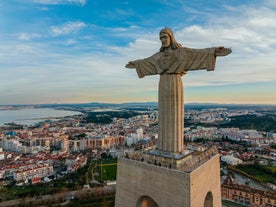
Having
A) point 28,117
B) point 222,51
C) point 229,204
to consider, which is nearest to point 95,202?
Answer: point 229,204

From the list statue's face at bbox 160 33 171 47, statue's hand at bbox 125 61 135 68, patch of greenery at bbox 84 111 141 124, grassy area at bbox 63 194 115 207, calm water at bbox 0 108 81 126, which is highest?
statue's face at bbox 160 33 171 47

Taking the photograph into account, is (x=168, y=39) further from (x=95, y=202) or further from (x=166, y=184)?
(x=95, y=202)

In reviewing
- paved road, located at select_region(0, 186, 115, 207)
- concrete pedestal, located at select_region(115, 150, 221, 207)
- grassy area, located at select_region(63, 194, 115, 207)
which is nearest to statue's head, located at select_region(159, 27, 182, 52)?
concrete pedestal, located at select_region(115, 150, 221, 207)

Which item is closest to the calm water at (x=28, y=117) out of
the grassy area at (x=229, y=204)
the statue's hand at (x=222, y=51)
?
the grassy area at (x=229, y=204)

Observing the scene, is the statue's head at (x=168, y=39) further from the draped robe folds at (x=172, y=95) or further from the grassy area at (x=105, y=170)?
the grassy area at (x=105, y=170)

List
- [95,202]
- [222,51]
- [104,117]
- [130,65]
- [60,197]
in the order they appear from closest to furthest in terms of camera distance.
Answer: [222,51], [130,65], [95,202], [60,197], [104,117]

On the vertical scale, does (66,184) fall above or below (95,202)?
below

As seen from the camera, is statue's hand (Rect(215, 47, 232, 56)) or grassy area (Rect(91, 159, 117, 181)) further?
grassy area (Rect(91, 159, 117, 181))

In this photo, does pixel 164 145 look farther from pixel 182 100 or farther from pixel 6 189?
pixel 6 189

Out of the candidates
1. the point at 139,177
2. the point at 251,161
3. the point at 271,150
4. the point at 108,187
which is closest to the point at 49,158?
the point at 108,187

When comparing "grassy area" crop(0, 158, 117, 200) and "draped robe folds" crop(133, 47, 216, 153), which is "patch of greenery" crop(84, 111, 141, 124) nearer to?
"grassy area" crop(0, 158, 117, 200)
